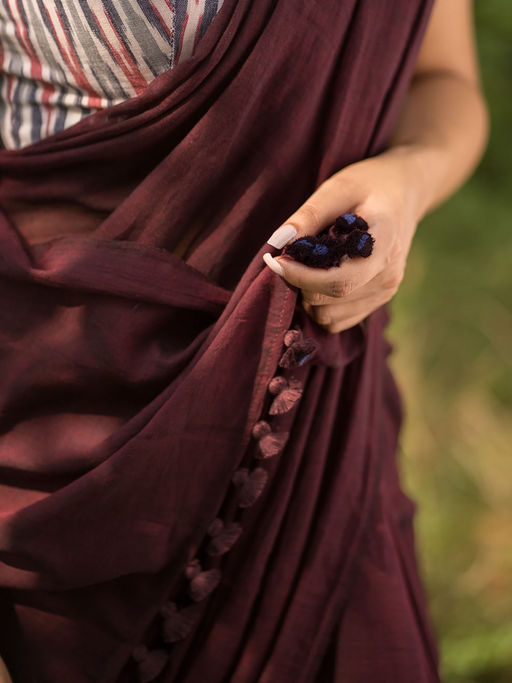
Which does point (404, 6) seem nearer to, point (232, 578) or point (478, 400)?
point (232, 578)

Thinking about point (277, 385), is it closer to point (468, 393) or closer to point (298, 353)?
point (298, 353)

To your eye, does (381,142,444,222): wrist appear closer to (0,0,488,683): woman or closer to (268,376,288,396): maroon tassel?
(0,0,488,683): woman

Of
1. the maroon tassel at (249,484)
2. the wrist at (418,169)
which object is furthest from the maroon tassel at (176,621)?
the wrist at (418,169)

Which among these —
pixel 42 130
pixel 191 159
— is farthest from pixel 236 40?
pixel 42 130

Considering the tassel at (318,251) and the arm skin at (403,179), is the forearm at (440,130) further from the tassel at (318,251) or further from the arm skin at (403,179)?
the tassel at (318,251)

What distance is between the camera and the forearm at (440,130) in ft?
2.81

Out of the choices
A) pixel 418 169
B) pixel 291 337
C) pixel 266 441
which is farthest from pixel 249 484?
pixel 418 169

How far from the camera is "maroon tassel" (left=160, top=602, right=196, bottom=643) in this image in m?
0.80

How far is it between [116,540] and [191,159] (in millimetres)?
387

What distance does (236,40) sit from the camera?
71 cm

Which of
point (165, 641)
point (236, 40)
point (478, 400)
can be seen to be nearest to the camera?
point (236, 40)

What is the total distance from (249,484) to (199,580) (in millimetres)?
119

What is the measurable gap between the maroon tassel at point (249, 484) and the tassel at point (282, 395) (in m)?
0.07

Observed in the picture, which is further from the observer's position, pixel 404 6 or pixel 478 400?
pixel 478 400
